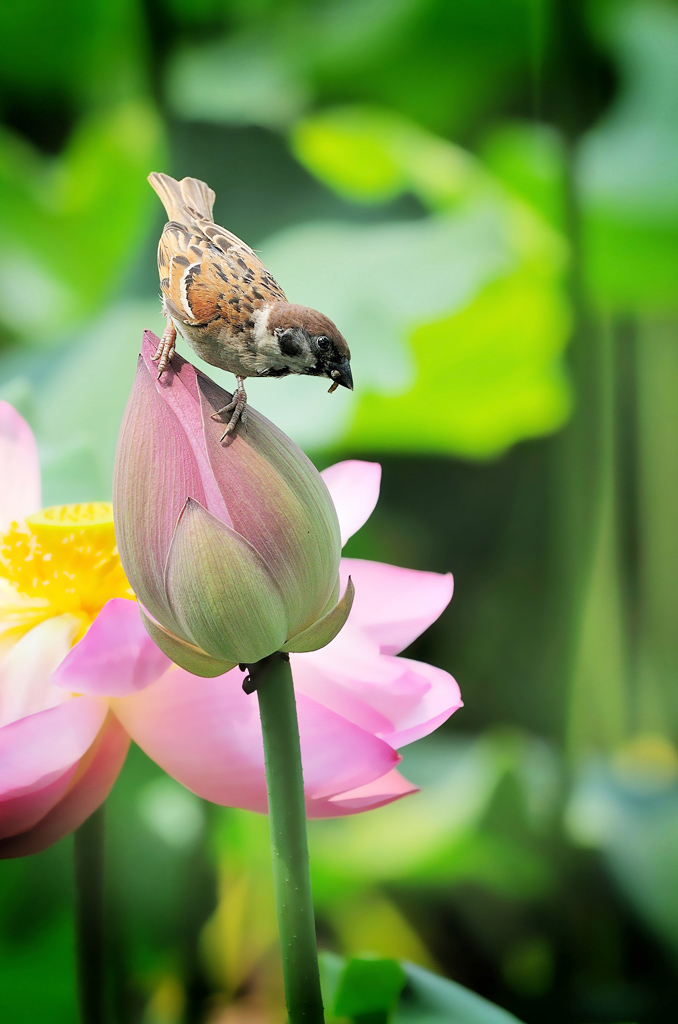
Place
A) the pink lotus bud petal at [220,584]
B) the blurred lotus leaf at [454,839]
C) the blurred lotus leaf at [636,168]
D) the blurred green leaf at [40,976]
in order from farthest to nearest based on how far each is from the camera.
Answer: the blurred lotus leaf at [636,168] < the blurred lotus leaf at [454,839] < the blurred green leaf at [40,976] < the pink lotus bud petal at [220,584]

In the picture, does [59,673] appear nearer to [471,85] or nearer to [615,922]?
[615,922]

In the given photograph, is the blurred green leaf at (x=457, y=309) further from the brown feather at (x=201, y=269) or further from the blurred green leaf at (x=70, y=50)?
the brown feather at (x=201, y=269)

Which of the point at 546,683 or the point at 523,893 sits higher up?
the point at 546,683

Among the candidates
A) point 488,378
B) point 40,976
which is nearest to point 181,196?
point 40,976

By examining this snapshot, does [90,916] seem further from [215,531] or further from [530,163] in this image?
[530,163]

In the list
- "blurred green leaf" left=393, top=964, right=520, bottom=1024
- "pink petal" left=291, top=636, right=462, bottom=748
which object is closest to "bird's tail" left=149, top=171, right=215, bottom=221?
"pink petal" left=291, top=636, right=462, bottom=748

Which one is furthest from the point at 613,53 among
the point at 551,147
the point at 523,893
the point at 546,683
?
the point at 523,893

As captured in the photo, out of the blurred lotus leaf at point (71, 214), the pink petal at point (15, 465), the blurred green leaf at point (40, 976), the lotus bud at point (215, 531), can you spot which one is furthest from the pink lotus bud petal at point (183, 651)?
the blurred lotus leaf at point (71, 214)
